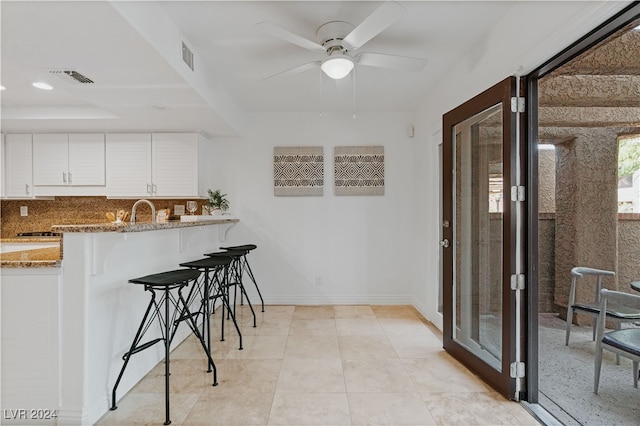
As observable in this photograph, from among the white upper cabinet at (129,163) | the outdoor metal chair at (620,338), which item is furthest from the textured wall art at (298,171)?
the outdoor metal chair at (620,338)

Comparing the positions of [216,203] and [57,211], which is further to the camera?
[57,211]

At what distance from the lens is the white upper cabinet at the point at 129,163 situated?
13.4 ft

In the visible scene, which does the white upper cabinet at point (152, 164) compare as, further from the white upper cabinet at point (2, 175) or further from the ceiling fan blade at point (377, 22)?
the ceiling fan blade at point (377, 22)

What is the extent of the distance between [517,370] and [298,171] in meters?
3.17

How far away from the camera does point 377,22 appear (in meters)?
1.92

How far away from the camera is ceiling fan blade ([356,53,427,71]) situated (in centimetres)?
240

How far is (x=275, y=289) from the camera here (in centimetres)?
449

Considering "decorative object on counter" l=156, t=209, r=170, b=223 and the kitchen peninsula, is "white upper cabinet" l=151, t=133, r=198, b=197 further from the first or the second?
the kitchen peninsula

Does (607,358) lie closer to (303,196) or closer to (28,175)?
(303,196)

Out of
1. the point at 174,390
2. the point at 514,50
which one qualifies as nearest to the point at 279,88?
the point at 514,50

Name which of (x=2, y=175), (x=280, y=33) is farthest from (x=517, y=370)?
(x=2, y=175)

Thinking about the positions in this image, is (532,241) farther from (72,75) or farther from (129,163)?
(129,163)

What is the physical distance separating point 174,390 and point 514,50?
320 centimetres

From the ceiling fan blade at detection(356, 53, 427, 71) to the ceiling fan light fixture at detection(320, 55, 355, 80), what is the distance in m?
0.13
